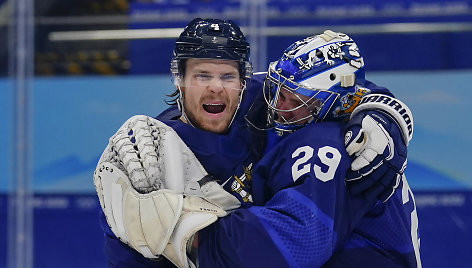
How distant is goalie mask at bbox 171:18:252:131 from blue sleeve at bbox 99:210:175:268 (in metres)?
0.38

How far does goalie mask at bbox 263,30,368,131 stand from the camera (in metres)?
2.25

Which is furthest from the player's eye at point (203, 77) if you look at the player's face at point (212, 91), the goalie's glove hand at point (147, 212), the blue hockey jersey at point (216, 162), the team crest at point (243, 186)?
the goalie's glove hand at point (147, 212)

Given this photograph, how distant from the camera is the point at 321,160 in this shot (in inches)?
80.5

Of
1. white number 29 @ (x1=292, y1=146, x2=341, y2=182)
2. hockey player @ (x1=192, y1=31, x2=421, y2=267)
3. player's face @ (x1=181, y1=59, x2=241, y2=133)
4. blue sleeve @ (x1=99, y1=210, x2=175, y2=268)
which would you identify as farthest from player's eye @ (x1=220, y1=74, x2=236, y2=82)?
blue sleeve @ (x1=99, y1=210, x2=175, y2=268)

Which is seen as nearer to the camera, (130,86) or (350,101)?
(350,101)

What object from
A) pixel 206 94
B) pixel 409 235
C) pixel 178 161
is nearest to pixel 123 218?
pixel 178 161

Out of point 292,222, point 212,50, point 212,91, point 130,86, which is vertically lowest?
point 130,86

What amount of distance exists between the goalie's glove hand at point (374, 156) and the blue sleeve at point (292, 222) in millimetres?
40

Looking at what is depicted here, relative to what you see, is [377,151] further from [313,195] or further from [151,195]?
[151,195]

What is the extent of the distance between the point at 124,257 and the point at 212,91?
50cm

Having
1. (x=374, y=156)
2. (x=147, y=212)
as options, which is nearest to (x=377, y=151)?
(x=374, y=156)

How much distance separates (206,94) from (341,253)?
55 cm

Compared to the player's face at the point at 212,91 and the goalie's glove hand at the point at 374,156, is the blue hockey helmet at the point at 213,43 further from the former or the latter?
the goalie's glove hand at the point at 374,156

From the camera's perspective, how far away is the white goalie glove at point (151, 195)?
1.99 meters
